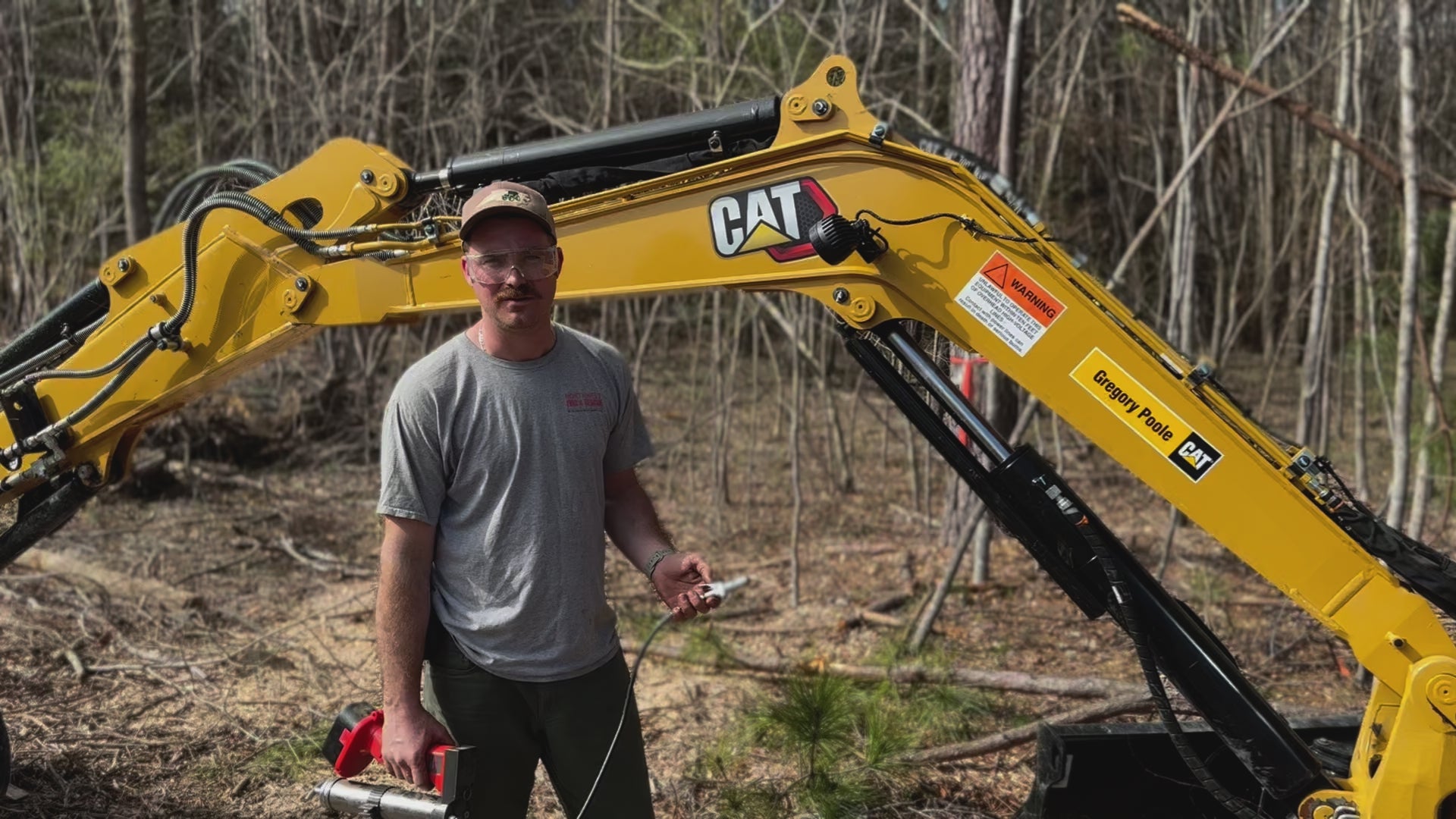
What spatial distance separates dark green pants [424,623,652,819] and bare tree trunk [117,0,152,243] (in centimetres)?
733

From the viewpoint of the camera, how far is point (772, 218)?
2.87 meters

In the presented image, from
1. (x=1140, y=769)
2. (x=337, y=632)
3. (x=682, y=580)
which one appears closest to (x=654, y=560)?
(x=682, y=580)

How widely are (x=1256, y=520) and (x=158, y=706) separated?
4.36 m

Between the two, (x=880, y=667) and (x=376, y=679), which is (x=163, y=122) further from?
(x=880, y=667)

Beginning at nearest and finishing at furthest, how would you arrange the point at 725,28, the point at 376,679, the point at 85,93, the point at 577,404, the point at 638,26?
the point at 577,404
the point at 376,679
the point at 725,28
the point at 638,26
the point at 85,93

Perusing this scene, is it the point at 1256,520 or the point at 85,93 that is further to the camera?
the point at 85,93

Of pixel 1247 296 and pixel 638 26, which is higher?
pixel 638 26

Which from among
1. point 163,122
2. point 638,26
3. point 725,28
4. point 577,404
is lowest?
point 577,404

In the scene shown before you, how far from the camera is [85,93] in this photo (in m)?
13.5

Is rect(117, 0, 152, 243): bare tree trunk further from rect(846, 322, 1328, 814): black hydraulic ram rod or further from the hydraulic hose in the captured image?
rect(846, 322, 1328, 814): black hydraulic ram rod

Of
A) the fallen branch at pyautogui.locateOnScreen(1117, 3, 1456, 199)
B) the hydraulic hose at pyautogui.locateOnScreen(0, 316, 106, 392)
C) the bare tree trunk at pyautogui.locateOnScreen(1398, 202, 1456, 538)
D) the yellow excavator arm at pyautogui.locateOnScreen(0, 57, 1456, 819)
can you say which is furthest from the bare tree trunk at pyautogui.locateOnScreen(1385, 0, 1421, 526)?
the hydraulic hose at pyautogui.locateOnScreen(0, 316, 106, 392)

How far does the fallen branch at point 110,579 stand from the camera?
242 inches

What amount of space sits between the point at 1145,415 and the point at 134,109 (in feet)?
26.8

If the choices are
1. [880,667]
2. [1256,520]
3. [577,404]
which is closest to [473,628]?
[577,404]
